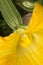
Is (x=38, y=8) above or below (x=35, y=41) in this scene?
above

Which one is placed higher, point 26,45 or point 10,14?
point 10,14

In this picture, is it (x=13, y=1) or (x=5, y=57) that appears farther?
(x=13, y=1)

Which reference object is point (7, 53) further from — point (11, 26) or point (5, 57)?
point (11, 26)

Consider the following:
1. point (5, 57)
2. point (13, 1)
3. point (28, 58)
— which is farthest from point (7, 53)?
point (13, 1)

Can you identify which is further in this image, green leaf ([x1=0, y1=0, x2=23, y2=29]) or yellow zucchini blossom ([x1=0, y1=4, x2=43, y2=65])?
green leaf ([x1=0, y1=0, x2=23, y2=29])

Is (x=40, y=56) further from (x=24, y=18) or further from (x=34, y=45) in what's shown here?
(x=24, y=18)

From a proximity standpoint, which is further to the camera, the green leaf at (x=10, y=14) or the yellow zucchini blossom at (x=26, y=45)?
the green leaf at (x=10, y=14)
